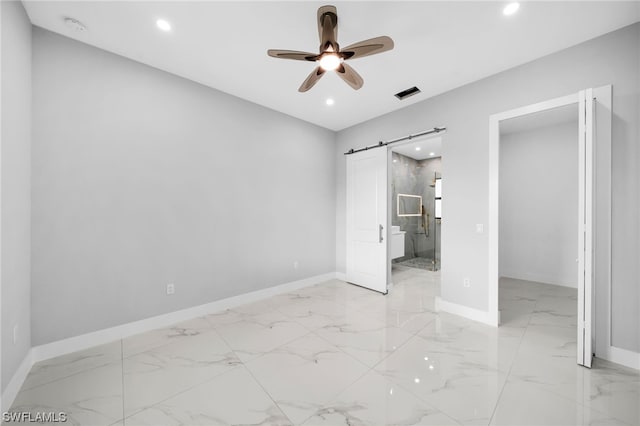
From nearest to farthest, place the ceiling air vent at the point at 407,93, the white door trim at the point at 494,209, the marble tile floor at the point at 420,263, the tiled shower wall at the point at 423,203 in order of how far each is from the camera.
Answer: the white door trim at the point at 494,209 < the ceiling air vent at the point at 407,93 < the marble tile floor at the point at 420,263 < the tiled shower wall at the point at 423,203

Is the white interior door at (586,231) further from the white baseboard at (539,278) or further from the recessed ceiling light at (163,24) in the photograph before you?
the recessed ceiling light at (163,24)

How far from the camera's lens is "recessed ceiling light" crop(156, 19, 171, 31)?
82.7 inches

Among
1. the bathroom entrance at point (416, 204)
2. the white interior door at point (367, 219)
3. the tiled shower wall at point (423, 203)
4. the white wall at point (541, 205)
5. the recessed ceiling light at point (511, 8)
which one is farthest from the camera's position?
Answer: the tiled shower wall at point (423, 203)

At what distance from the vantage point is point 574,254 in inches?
155

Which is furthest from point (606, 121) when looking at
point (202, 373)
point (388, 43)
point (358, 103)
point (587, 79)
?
point (202, 373)

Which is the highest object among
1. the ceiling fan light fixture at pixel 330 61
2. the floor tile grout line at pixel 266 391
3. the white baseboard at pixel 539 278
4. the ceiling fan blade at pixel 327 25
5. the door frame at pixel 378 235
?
the ceiling fan blade at pixel 327 25

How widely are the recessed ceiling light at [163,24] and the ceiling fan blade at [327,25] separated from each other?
1368 millimetres

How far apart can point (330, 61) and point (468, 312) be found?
3.24 meters

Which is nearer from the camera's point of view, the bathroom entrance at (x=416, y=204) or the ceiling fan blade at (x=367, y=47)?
the ceiling fan blade at (x=367, y=47)

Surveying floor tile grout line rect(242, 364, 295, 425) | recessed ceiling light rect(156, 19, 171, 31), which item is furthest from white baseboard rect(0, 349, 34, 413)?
Result: recessed ceiling light rect(156, 19, 171, 31)

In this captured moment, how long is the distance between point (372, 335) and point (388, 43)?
8.93ft

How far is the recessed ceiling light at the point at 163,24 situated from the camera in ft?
6.89

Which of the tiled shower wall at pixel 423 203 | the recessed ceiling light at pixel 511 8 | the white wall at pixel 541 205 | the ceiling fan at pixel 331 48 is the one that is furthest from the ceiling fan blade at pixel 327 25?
the tiled shower wall at pixel 423 203

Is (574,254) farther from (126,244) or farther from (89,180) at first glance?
(89,180)
